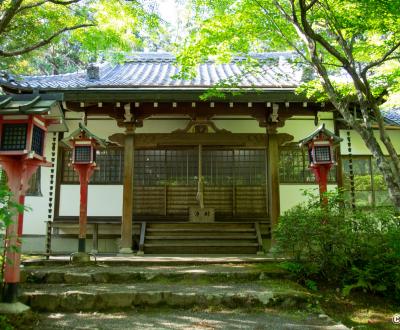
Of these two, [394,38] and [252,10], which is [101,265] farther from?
[394,38]

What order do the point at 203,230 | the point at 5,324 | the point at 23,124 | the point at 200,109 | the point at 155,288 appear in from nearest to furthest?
1. the point at 5,324
2. the point at 23,124
3. the point at 155,288
4. the point at 200,109
5. the point at 203,230

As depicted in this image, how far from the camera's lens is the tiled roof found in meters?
9.93

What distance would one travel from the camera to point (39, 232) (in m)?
9.97

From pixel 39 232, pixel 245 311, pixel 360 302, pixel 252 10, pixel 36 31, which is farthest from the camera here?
pixel 39 232

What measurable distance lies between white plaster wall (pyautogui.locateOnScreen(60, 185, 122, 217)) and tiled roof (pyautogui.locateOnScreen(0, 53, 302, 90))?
2.87m

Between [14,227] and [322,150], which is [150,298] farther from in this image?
[322,150]

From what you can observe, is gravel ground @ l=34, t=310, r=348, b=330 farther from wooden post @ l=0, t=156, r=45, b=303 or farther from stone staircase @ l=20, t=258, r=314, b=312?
wooden post @ l=0, t=156, r=45, b=303

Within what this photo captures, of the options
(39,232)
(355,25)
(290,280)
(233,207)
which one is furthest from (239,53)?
(39,232)

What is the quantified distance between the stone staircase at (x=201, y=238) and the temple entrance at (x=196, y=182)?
0.71 meters

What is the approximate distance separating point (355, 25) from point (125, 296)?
5.52 meters

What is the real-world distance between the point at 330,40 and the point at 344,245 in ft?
14.4

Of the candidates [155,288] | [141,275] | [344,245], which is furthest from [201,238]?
[344,245]

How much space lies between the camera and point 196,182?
1077cm

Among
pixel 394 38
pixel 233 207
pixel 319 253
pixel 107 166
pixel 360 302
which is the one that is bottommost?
pixel 360 302
